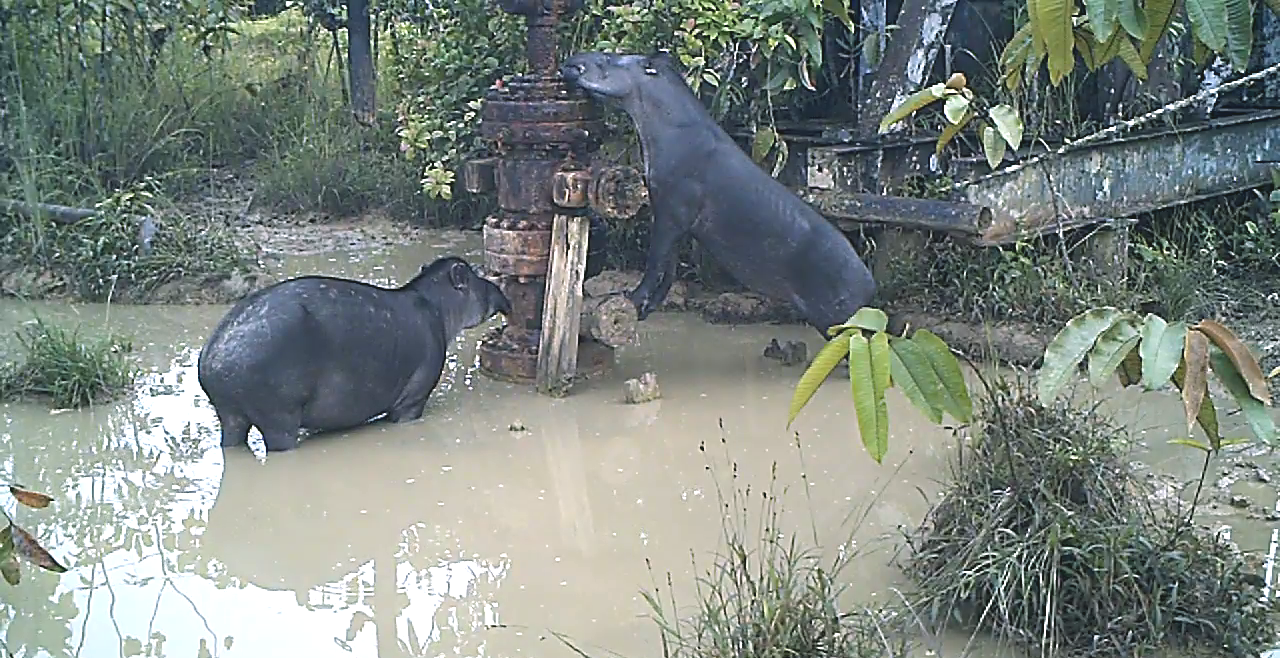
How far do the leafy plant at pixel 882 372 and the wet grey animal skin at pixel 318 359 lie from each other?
327 cm

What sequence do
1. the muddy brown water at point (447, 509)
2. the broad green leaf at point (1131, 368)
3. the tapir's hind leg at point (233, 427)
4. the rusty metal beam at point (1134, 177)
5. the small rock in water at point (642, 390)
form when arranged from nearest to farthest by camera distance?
the broad green leaf at point (1131, 368) → the muddy brown water at point (447, 509) → the tapir's hind leg at point (233, 427) → the small rock in water at point (642, 390) → the rusty metal beam at point (1134, 177)

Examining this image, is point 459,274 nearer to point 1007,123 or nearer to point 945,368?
point 1007,123

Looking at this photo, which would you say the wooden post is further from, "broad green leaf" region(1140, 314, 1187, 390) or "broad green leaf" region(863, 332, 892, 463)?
"broad green leaf" region(1140, 314, 1187, 390)

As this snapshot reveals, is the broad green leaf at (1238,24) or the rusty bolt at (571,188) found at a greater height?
the broad green leaf at (1238,24)

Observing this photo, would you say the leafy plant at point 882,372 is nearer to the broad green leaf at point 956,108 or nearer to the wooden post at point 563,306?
the broad green leaf at point 956,108

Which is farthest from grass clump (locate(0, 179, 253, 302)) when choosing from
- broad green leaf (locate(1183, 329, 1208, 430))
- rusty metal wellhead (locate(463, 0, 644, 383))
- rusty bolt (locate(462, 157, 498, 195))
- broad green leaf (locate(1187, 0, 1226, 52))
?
broad green leaf (locate(1187, 0, 1226, 52))

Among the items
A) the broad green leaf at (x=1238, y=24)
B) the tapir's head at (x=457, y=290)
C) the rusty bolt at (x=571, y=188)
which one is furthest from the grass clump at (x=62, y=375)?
the broad green leaf at (x=1238, y=24)

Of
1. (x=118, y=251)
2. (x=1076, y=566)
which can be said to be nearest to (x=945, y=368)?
(x=1076, y=566)

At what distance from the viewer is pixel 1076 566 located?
4047 millimetres

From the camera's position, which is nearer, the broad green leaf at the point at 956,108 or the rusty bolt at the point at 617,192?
the broad green leaf at the point at 956,108

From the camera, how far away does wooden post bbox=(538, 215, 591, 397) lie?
6.72 metres

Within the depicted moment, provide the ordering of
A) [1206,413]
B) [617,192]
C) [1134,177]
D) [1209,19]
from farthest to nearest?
[1134,177] → [617,192] → [1206,413] → [1209,19]

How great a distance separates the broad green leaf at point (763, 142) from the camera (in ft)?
23.9

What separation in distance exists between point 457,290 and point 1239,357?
4.32m
